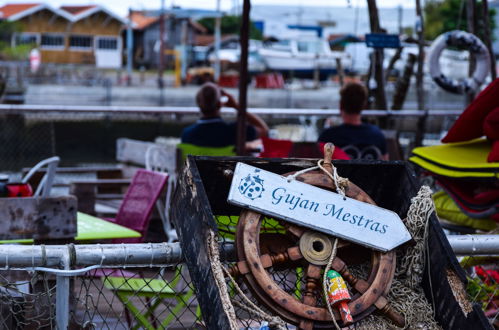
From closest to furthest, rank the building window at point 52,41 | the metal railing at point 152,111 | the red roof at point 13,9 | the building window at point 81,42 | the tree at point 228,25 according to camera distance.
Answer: the metal railing at point 152,111
the red roof at point 13,9
the building window at point 52,41
the building window at point 81,42
the tree at point 228,25

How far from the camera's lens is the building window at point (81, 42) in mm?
71062

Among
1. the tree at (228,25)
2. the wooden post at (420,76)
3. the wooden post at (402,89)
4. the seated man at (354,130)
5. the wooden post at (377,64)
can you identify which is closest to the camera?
the seated man at (354,130)

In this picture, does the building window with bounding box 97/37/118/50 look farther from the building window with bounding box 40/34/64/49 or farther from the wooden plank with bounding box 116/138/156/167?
the wooden plank with bounding box 116/138/156/167

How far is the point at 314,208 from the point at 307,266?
181 millimetres

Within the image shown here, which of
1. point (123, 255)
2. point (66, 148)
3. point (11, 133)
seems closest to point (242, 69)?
point (123, 255)

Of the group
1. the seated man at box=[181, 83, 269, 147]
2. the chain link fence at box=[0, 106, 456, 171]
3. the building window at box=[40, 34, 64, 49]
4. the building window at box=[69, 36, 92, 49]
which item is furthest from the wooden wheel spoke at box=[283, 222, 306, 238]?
the building window at box=[69, 36, 92, 49]

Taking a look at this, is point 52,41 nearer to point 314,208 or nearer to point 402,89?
point 402,89

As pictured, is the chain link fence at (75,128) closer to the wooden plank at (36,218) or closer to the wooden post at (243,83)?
the wooden post at (243,83)

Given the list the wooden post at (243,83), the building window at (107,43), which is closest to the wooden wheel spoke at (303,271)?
the wooden post at (243,83)

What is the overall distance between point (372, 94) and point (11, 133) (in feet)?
13.4

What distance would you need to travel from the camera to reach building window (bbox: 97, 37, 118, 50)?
72.1 m

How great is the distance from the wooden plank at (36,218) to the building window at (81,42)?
68.6 meters

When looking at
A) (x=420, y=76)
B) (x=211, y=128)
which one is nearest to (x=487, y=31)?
(x=420, y=76)

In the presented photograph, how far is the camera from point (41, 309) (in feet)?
10.9
